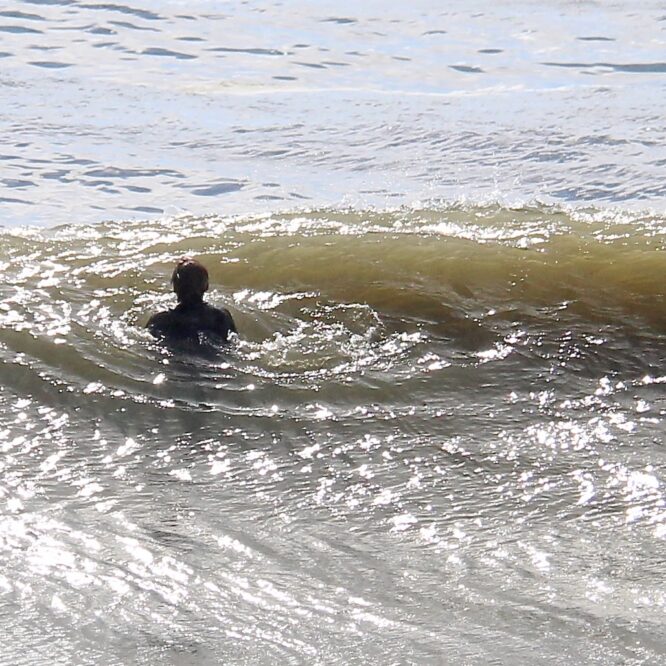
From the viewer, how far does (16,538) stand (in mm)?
4445

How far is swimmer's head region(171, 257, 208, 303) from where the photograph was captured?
21.1ft

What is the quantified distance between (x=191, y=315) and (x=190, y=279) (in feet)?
0.84

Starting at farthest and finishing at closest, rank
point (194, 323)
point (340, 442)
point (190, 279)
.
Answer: point (194, 323) < point (190, 279) < point (340, 442)

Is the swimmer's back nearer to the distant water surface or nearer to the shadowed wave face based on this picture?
the shadowed wave face

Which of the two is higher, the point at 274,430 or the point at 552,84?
the point at 552,84

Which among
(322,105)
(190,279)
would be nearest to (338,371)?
(190,279)

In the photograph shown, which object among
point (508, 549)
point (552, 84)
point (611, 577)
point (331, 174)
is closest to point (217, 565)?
point (508, 549)

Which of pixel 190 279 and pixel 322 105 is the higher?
pixel 322 105

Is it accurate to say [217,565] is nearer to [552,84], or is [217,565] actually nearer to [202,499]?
[202,499]

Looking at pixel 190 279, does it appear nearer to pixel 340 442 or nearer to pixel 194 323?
pixel 194 323

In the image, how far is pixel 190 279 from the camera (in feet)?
21.1

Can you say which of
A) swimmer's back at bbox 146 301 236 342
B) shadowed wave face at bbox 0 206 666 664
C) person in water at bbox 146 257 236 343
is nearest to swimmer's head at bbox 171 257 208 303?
person in water at bbox 146 257 236 343

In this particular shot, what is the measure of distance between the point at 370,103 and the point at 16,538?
9.98 meters

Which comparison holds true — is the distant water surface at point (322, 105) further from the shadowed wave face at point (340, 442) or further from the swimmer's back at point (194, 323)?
the swimmer's back at point (194, 323)
